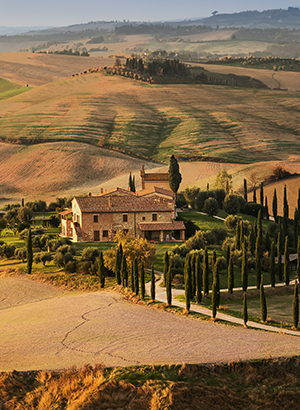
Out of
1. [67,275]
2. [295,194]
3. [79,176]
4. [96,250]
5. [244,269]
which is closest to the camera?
[244,269]

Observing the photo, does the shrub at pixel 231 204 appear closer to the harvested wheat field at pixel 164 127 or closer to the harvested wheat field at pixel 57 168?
the harvested wheat field at pixel 57 168

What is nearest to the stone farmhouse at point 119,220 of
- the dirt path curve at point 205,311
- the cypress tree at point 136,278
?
the dirt path curve at point 205,311

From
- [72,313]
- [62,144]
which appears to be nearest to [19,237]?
[72,313]

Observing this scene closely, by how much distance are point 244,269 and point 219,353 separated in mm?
20092

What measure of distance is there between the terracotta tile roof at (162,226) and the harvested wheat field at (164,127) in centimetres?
6682

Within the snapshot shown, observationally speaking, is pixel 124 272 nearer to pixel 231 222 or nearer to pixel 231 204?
pixel 231 222

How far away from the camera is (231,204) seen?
98938 mm

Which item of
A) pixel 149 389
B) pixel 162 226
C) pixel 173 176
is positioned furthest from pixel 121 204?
pixel 149 389

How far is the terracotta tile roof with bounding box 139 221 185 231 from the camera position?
81.9 m

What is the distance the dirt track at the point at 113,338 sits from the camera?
41.2 m

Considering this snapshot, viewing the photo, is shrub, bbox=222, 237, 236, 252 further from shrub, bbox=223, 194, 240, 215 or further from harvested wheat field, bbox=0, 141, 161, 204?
harvested wheat field, bbox=0, 141, 161, 204

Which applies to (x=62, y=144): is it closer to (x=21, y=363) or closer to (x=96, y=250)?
(x=96, y=250)

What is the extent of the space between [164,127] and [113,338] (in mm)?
142083

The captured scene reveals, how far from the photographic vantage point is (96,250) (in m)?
70.4
